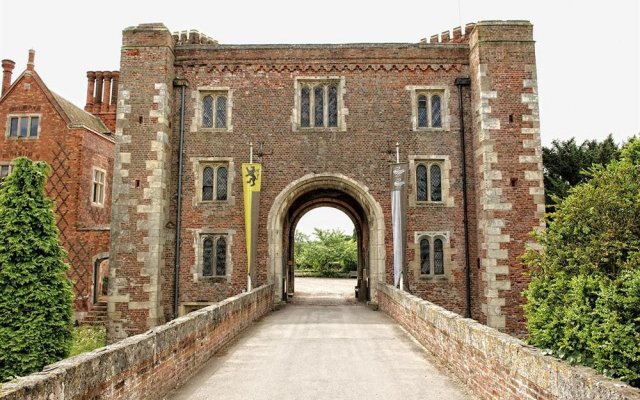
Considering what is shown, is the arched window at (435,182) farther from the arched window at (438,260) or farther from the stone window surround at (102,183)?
the stone window surround at (102,183)

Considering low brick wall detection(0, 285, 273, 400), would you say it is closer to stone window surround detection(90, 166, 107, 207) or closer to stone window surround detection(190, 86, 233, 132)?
stone window surround detection(190, 86, 233, 132)

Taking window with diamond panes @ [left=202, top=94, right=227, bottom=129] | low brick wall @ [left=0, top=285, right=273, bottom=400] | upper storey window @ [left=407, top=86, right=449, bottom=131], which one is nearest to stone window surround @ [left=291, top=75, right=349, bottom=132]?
upper storey window @ [left=407, top=86, right=449, bottom=131]

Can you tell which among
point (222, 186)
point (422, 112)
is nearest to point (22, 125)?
point (222, 186)

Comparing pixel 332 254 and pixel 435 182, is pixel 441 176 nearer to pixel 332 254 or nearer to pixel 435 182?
pixel 435 182

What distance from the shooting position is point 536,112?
646 inches

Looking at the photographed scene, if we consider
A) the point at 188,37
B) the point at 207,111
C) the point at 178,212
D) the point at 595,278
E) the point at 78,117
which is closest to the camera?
the point at 595,278

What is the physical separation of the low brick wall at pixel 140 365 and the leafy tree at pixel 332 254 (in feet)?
108

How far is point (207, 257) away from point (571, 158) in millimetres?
16578

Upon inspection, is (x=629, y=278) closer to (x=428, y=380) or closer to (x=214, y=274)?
(x=428, y=380)

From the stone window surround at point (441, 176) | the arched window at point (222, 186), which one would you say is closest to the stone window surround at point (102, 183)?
the arched window at point (222, 186)

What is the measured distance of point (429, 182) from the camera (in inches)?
690

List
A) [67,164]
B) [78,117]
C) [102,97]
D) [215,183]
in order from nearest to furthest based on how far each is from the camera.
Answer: [215,183]
[67,164]
[78,117]
[102,97]

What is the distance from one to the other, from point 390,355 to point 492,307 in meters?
7.40

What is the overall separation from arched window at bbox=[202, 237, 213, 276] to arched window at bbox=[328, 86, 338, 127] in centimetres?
626
